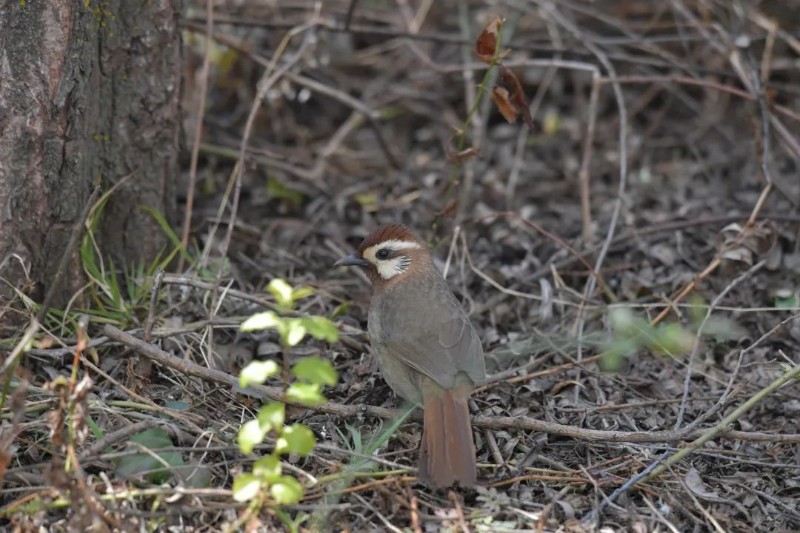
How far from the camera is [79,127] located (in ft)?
15.1

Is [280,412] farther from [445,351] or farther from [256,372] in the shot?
[445,351]

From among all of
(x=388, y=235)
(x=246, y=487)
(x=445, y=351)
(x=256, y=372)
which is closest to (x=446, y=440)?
(x=445, y=351)

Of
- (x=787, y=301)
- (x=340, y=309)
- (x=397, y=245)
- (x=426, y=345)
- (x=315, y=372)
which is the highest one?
(x=315, y=372)

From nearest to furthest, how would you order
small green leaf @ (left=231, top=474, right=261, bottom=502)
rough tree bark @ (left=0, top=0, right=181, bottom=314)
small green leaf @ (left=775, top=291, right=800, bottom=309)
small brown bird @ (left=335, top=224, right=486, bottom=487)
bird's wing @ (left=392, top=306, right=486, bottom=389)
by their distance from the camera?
small green leaf @ (left=231, top=474, right=261, bottom=502) → small brown bird @ (left=335, top=224, right=486, bottom=487) → rough tree bark @ (left=0, top=0, right=181, bottom=314) → bird's wing @ (left=392, top=306, right=486, bottom=389) → small green leaf @ (left=775, top=291, right=800, bottom=309)

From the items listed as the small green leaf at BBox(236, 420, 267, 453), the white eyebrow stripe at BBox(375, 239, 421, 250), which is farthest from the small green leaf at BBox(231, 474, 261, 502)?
the white eyebrow stripe at BBox(375, 239, 421, 250)

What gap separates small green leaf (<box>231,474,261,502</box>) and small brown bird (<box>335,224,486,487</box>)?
0.79 metres

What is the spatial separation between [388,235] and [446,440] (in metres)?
1.49

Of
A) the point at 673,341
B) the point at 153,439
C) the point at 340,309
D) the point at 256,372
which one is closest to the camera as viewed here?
the point at 256,372

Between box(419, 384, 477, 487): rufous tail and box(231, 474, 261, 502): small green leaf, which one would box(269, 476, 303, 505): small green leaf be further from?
box(419, 384, 477, 487): rufous tail

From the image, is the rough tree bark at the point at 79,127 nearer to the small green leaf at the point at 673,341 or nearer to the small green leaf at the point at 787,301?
the small green leaf at the point at 673,341

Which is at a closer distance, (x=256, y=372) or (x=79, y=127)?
(x=256, y=372)

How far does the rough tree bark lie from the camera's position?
428 cm

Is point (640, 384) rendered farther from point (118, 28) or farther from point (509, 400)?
point (118, 28)

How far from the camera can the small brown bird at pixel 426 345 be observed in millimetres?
4047
